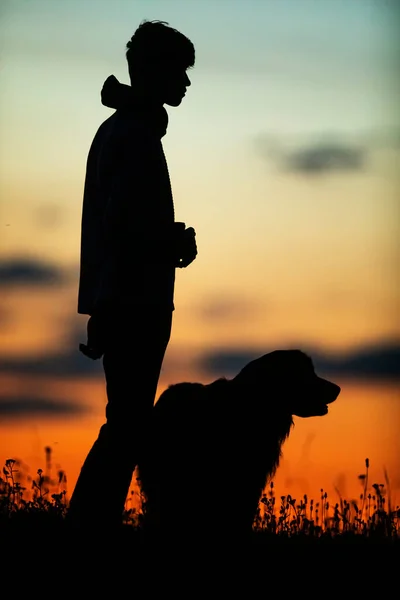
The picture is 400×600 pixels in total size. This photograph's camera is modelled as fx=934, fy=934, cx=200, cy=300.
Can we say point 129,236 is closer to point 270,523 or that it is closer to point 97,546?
point 97,546

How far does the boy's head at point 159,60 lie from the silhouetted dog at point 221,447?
7.57 ft

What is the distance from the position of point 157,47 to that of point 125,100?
315 millimetres

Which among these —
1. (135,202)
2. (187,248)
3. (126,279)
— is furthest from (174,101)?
(126,279)

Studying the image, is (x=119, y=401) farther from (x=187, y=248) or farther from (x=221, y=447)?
(x=221, y=447)

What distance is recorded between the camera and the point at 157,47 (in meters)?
4.58

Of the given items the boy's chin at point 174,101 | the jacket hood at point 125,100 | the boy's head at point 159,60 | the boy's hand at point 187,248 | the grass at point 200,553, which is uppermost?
the boy's head at point 159,60

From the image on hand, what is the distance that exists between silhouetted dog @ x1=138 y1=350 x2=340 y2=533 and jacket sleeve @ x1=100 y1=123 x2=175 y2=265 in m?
2.00

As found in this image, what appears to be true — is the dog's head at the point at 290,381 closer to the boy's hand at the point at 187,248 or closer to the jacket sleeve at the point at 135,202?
the boy's hand at the point at 187,248

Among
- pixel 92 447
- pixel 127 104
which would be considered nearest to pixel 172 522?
pixel 92 447

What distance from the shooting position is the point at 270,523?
5996mm

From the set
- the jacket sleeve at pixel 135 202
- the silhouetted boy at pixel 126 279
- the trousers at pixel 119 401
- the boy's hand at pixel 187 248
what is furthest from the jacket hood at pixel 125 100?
the trousers at pixel 119 401

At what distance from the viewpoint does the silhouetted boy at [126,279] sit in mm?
4289

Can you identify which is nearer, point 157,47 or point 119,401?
point 119,401

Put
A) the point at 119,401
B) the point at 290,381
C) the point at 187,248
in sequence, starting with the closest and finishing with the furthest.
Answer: the point at 119,401 → the point at 187,248 → the point at 290,381
